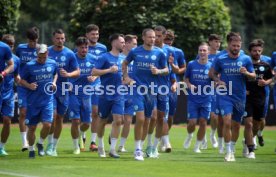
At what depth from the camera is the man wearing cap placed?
726 inches

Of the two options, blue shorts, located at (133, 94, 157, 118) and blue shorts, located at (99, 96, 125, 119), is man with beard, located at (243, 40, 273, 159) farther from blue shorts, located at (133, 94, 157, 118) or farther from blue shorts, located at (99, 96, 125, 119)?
blue shorts, located at (99, 96, 125, 119)

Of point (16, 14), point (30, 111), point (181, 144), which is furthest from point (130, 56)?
point (16, 14)

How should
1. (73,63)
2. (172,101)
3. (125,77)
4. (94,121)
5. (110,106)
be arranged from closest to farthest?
(125,77)
(110,106)
(73,63)
(94,121)
(172,101)

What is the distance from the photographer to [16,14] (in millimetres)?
29719

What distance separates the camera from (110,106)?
18.9m

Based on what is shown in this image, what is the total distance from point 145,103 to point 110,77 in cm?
121

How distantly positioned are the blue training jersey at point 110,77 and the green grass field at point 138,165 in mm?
1358

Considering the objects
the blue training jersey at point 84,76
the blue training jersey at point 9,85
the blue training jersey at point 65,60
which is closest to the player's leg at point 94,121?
the blue training jersey at point 84,76

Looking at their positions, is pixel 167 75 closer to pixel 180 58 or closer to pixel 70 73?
pixel 70 73

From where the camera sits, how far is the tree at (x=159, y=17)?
100ft

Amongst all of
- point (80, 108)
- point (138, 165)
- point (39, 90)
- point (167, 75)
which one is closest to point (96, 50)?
point (80, 108)

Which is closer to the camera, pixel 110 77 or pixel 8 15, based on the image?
pixel 110 77

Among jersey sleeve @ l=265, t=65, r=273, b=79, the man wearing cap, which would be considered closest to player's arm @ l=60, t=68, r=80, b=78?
the man wearing cap

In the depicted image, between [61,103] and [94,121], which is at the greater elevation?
[61,103]
